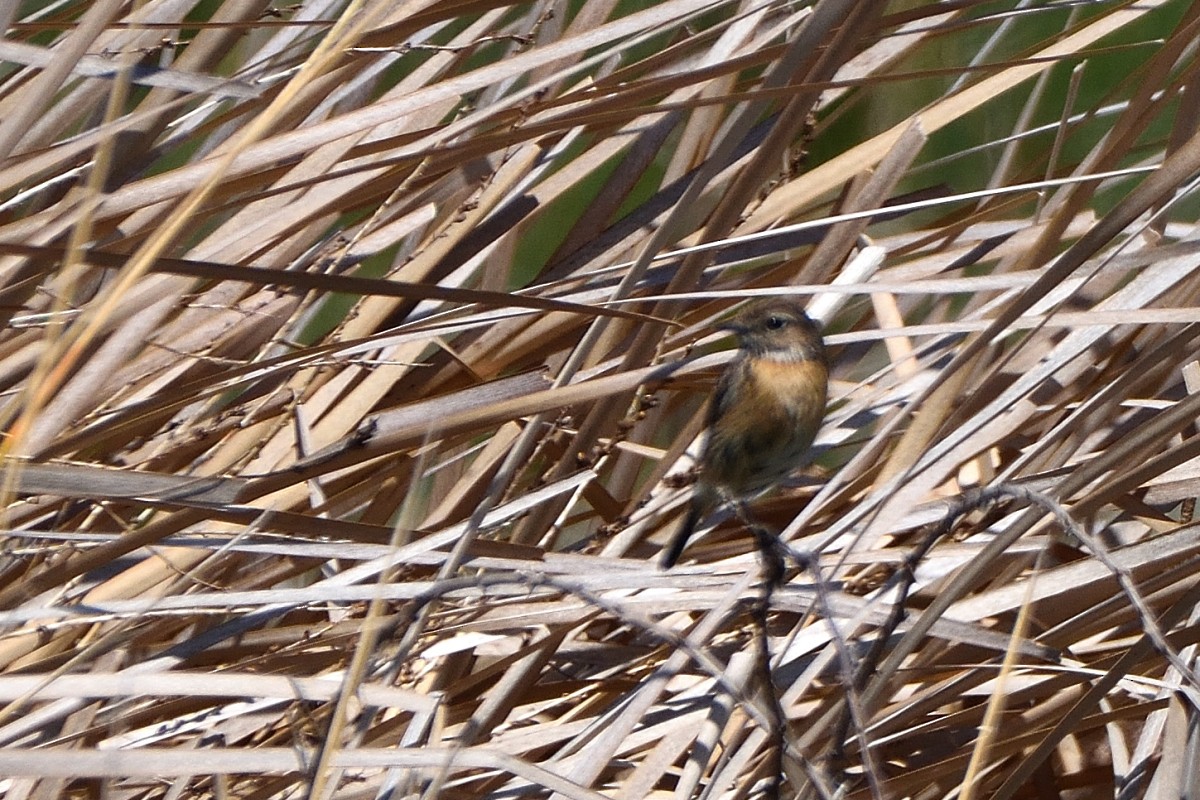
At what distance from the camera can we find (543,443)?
6.46ft

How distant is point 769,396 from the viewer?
2242 millimetres

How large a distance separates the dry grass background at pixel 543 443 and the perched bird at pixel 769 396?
0.06m

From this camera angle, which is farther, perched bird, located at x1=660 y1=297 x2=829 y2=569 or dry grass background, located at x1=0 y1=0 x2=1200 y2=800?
perched bird, located at x1=660 y1=297 x2=829 y2=569

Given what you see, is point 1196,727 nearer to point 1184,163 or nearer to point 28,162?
point 1184,163

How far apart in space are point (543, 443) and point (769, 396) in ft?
1.52

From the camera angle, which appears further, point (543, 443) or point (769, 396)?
point (769, 396)

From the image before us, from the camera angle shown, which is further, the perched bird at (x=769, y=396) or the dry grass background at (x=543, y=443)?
the perched bird at (x=769, y=396)

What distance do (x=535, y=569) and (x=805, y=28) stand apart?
72 centimetres

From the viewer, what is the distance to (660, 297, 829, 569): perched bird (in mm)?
2184

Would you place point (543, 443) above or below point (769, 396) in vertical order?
below

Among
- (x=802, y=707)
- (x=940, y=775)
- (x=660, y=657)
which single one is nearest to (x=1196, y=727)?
(x=940, y=775)

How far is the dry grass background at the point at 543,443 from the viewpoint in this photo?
141 cm

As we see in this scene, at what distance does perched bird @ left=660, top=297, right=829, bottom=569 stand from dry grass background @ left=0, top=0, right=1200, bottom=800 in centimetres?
6

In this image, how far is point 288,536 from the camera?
167cm
